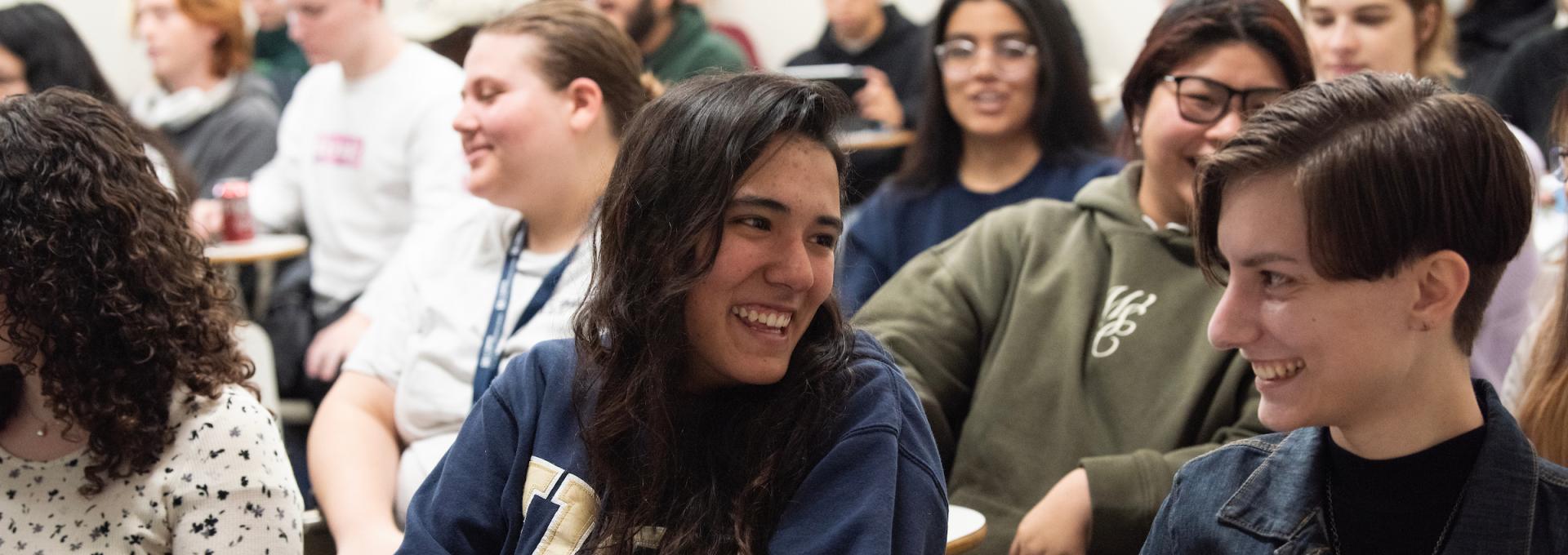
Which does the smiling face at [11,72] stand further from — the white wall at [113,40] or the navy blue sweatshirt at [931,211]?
the white wall at [113,40]

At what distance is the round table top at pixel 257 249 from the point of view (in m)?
3.62

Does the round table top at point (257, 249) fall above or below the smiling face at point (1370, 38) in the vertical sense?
→ below

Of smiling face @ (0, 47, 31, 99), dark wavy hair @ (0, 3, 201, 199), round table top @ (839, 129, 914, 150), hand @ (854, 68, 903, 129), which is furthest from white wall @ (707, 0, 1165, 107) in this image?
smiling face @ (0, 47, 31, 99)

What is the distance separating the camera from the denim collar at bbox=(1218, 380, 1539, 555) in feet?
4.17

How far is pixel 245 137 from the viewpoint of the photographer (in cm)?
484

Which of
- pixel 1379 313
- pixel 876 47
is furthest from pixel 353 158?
pixel 1379 313

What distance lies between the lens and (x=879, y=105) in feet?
16.9

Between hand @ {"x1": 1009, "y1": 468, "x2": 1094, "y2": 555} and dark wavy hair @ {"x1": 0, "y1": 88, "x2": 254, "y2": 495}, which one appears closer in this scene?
dark wavy hair @ {"x1": 0, "y1": 88, "x2": 254, "y2": 495}

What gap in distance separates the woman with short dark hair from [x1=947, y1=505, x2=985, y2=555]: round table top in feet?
Result: 1.08

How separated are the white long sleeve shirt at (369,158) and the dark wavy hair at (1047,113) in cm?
121

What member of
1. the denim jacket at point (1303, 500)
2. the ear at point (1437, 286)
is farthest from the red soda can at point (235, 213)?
the ear at point (1437, 286)

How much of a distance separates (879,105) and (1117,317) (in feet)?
10.0

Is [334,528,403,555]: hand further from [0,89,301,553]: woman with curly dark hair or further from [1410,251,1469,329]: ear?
[1410,251,1469,329]: ear

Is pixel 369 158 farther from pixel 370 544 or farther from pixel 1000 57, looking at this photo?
pixel 370 544
